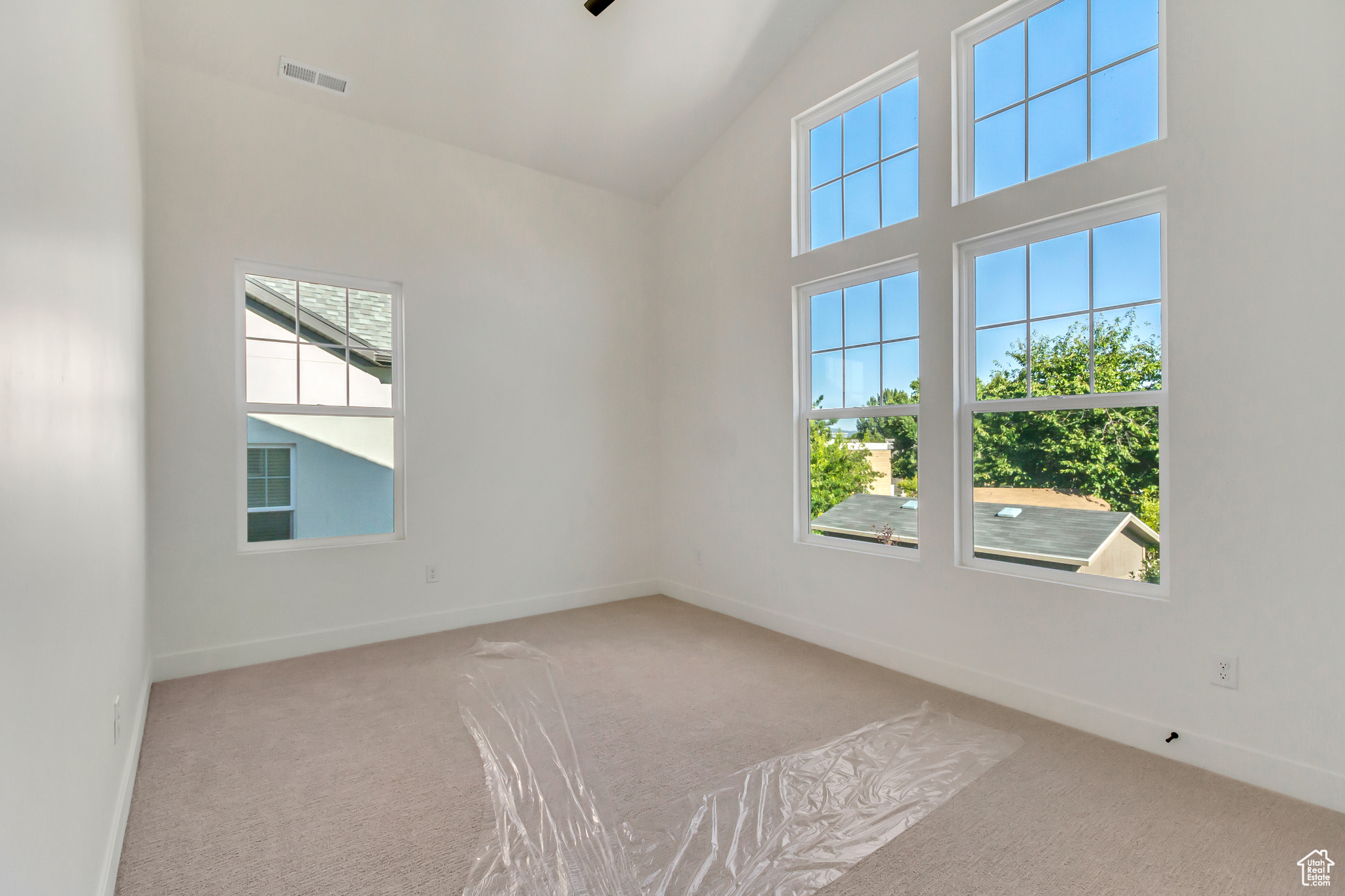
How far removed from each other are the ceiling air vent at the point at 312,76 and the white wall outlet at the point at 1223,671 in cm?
492

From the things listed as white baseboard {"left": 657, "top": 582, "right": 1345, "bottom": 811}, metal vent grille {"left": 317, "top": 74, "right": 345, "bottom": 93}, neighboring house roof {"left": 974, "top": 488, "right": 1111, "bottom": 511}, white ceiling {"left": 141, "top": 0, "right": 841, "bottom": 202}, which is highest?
white ceiling {"left": 141, "top": 0, "right": 841, "bottom": 202}

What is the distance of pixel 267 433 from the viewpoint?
382 centimetres

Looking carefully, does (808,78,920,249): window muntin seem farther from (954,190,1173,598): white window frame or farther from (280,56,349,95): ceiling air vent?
(280,56,349,95): ceiling air vent

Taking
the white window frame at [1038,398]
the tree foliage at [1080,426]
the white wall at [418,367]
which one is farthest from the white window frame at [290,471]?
the white window frame at [1038,398]

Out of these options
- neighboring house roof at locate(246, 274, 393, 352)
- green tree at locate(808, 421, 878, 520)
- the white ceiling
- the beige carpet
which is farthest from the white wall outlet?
neighboring house roof at locate(246, 274, 393, 352)

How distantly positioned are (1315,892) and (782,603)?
2.67 metres

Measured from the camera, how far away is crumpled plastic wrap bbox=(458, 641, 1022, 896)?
1854 millimetres

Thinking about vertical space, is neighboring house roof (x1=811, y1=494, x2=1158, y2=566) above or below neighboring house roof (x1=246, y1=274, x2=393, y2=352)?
below

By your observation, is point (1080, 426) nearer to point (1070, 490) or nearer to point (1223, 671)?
point (1070, 490)

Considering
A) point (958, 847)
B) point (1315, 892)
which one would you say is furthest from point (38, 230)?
point (1315, 892)

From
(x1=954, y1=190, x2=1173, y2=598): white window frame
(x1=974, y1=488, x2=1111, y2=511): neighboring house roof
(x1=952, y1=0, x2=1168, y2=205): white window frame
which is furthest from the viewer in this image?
(x1=952, y1=0, x2=1168, y2=205): white window frame

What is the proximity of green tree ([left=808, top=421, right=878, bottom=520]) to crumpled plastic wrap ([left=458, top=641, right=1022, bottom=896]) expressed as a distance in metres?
1.38

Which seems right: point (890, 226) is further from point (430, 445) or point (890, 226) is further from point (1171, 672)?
point (430, 445)

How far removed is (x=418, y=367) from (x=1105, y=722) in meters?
4.04
